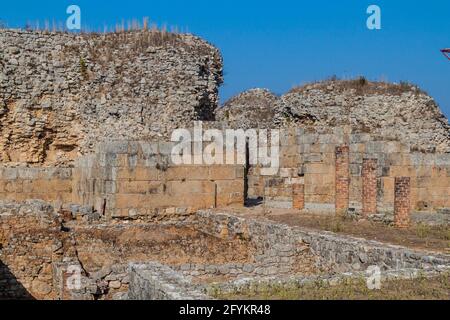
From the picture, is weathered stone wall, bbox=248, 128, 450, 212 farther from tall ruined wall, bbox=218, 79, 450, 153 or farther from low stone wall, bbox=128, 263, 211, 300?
low stone wall, bbox=128, 263, 211, 300

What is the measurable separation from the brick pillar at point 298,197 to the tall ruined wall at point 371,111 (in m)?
6.90

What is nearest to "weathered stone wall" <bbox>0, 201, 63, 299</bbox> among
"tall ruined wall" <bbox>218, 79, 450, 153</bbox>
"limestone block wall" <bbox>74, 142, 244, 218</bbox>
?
"limestone block wall" <bbox>74, 142, 244, 218</bbox>

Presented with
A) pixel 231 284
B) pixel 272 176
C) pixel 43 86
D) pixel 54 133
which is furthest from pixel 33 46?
pixel 231 284

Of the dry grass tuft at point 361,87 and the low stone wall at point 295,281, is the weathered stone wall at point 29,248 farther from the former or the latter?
the dry grass tuft at point 361,87

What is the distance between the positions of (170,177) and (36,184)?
621cm

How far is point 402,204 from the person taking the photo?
15211 mm

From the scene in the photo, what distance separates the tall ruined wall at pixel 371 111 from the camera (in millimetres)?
26484

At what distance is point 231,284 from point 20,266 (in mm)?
6729

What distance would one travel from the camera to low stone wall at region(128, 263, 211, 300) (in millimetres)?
7566

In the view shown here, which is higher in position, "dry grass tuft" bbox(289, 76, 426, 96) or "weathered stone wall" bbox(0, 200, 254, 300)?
"dry grass tuft" bbox(289, 76, 426, 96)

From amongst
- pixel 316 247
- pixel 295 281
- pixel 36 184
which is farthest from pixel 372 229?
pixel 36 184

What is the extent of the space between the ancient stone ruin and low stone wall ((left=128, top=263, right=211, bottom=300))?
0.03 metres

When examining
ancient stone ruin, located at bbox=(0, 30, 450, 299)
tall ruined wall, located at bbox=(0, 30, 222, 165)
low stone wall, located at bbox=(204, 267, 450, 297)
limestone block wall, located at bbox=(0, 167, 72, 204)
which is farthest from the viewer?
tall ruined wall, located at bbox=(0, 30, 222, 165)

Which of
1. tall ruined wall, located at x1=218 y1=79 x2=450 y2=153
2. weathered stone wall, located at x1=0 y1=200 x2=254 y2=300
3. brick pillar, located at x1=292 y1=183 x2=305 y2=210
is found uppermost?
tall ruined wall, located at x1=218 y1=79 x2=450 y2=153
